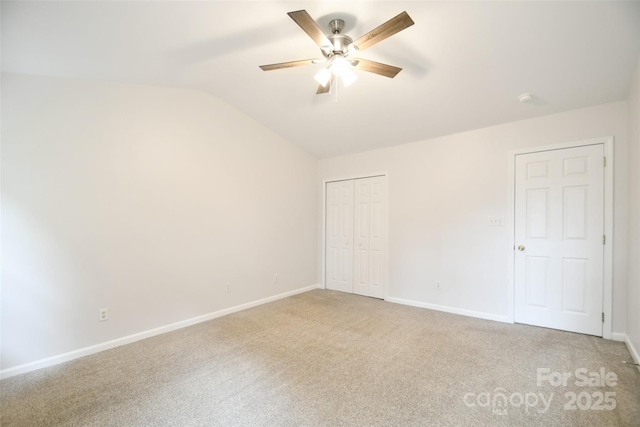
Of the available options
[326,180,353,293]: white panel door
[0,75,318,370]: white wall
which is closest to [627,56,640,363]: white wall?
[326,180,353,293]: white panel door

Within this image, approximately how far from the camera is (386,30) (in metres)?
1.74

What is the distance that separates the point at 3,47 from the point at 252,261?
3.18m

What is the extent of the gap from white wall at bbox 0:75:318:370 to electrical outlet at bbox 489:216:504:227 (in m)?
3.11

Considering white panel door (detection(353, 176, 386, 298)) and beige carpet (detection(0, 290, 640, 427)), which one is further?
white panel door (detection(353, 176, 386, 298))

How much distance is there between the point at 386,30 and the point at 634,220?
284cm

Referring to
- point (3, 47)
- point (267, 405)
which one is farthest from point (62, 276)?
point (267, 405)

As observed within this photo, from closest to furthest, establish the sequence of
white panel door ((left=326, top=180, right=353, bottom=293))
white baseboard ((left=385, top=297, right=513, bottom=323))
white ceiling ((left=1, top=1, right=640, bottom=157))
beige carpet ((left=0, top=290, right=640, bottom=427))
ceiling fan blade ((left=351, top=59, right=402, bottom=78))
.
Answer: beige carpet ((left=0, top=290, right=640, bottom=427))
white ceiling ((left=1, top=1, right=640, bottom=157))
ceiling fan blade ((left=351, top=59, right=402, bottom=78))
white baseboard ((left=385, top=297, right=513, bottom=323))
white panel door ((left=326, top=180, right=353, bottom=293))

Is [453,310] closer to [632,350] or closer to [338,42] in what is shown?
[632,350]

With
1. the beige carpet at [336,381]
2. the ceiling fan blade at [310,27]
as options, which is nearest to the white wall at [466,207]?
the beige carpet at [336,381]

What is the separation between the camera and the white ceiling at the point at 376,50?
200cm

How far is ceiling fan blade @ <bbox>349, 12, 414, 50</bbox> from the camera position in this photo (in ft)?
5.25

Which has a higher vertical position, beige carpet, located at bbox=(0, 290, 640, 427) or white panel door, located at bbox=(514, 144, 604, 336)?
white panel door, located at bbox=(514, 144, 604, 336)

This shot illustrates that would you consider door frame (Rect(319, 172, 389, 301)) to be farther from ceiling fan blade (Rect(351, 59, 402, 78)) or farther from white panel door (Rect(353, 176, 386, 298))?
ceiling fan blade (Rect(351, 59, 402, 78))

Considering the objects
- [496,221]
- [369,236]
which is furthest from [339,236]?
[496,221]
